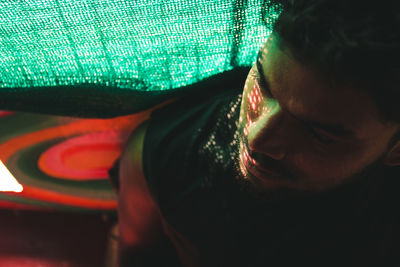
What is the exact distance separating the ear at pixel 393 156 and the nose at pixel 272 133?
20cm

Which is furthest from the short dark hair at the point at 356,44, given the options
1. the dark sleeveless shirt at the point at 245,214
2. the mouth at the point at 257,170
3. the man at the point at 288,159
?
the dark sleeveless shirt at the point at 245,214

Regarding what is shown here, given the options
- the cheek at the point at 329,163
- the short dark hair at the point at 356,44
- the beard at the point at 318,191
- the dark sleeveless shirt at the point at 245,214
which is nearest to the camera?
the short dark hair at the point at 356,44

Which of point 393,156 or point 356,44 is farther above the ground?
point 356,44

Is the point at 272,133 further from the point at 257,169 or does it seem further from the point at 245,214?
the point at 245,214

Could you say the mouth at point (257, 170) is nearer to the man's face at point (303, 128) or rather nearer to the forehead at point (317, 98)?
the man's face at point (303, 128)

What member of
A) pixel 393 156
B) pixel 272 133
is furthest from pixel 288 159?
pixel 393 156

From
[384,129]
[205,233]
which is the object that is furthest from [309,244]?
[384,129]

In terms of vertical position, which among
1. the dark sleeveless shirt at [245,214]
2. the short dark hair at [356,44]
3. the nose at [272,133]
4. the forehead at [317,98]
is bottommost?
the dark sleeveless shirt at [245,214]

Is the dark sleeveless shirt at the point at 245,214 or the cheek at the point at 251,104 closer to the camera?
the cheek at the point at 251,104

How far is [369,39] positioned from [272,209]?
471 millimetres

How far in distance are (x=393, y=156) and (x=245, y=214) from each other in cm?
36

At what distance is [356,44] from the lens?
17.4 inches

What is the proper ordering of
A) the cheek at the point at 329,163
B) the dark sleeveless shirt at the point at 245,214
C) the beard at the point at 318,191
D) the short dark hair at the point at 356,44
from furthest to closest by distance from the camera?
the dark sleeveless shirt at the point at 245,214 < the beard at the point at 318,191 < the cheek at the point at 329,163 < the short dark hair at the point at 356,44

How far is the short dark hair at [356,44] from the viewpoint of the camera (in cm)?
44
